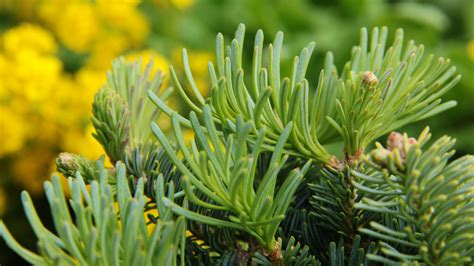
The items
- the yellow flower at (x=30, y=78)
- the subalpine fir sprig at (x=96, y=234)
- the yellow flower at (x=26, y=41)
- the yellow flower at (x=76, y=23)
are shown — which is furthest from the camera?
the yellow flower at (x=76, y=23)

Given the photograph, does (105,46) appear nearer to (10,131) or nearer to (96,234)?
(10,131)

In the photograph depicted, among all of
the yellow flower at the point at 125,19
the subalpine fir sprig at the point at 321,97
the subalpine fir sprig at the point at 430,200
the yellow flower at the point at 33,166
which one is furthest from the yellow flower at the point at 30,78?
the subalpine fir sprig at the point at 430,200

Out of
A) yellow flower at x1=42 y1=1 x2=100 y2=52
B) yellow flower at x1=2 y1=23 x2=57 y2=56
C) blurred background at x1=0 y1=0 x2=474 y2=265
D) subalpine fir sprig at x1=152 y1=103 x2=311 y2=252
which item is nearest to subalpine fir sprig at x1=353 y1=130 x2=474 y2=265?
subalpine fir sprig at x1=152 y1=103 x2=311 y2=252

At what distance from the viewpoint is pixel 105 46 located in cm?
217

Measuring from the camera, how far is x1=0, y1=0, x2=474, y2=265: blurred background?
6.07 ft

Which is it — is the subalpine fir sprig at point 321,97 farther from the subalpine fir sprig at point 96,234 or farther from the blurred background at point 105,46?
the blurred background at point 105,46

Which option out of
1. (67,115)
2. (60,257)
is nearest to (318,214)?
(60,257)

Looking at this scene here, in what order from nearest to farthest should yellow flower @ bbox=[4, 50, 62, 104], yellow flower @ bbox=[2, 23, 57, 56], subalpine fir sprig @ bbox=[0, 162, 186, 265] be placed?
subalpine fir sprig @ bbox=[0, 162, 186, 265]
yellow flower @ bbox=[4, 50, 62, 104]
yellow flower @ bbox=[2, 23, 57, 56]

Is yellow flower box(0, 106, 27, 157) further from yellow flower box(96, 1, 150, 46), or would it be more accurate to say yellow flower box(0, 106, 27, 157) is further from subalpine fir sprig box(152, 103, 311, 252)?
subalpine fir sprig box(152, 103, 311, 252)

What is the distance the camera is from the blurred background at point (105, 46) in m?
1.85

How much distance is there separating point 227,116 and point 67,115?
1.39 meters

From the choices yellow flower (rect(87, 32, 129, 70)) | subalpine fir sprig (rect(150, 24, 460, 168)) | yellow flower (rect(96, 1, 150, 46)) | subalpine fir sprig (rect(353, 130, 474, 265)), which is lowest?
subalpine fir sprig (rect(353, 130, 474, 265))

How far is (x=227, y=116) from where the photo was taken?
1.83ft

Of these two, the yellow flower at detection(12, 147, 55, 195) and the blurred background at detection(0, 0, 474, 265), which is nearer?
the blurred background at detection(0, 0, 474, 265)
